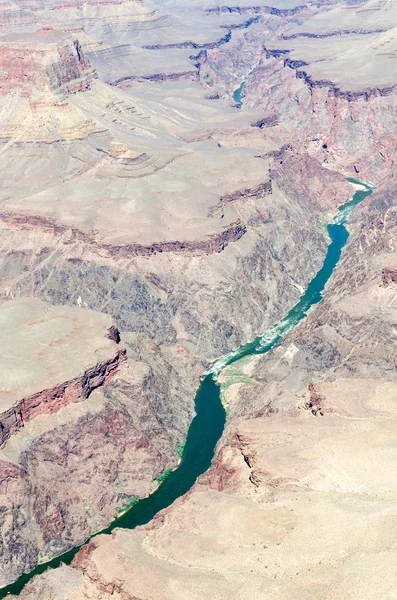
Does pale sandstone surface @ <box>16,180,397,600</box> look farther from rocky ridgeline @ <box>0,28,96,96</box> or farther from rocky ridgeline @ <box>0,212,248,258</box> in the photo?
rocky ridgeline @ <box>0,28,96,96</box>

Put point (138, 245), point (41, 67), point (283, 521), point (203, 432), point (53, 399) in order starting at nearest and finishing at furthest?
point (283, 521) → point (53, 399) → point (203, 432) → point (138, 245) → point (41, 67)

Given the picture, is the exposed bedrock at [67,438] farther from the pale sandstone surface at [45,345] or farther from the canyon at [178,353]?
the canyon at [178,353]

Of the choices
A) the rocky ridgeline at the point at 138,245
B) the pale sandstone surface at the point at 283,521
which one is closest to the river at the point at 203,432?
the pale sandstone surface at the point at 283,521

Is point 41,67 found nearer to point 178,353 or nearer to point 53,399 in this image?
point 178,353

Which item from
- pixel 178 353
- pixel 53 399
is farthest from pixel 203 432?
pixel 53 399

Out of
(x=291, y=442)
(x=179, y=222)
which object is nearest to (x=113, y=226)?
(x=179, y=222)

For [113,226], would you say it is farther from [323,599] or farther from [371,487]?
[323,599]
